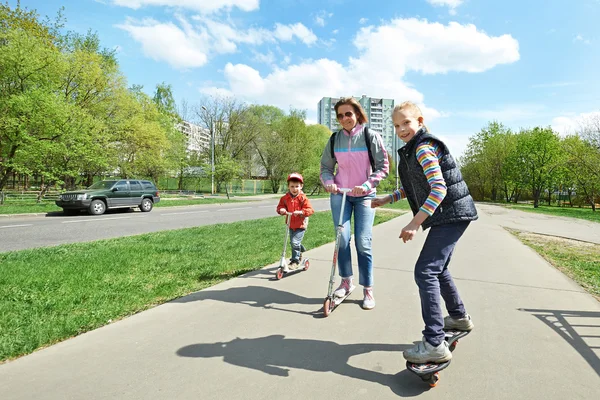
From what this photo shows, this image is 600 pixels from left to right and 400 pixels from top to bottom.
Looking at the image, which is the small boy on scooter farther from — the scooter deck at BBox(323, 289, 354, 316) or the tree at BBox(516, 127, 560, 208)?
the tree at BBox(516, 127, 560, 208)

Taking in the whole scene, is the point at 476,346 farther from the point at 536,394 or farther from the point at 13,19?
the point at 13,19

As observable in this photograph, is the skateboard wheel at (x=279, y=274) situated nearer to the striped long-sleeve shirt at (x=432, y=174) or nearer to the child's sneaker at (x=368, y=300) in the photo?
the child's sneaker at (x=368, y=300)

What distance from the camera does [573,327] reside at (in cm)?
293

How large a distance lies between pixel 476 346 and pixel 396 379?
839 millimetres

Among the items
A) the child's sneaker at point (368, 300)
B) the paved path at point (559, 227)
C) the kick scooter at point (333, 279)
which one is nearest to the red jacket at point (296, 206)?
the kick scooter at point (333, 279)

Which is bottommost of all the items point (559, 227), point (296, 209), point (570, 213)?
point (570, 213)

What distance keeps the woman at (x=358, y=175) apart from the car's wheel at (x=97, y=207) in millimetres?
14818

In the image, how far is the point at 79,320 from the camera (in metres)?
2.98

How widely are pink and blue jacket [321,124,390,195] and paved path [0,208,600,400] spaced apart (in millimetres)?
1257

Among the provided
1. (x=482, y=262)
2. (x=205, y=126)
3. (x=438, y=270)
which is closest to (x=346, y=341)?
(x=438, y=270)

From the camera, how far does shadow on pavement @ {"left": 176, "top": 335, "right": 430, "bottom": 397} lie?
7.02ft

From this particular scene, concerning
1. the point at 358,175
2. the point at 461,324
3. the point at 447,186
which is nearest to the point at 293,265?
the point at 358,175

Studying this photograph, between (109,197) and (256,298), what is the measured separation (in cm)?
1490

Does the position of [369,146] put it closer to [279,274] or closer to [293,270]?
[279,274]
